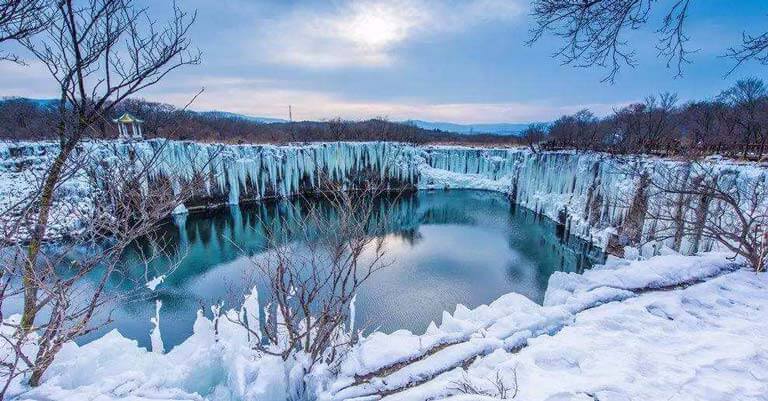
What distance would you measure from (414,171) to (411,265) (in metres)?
17.5

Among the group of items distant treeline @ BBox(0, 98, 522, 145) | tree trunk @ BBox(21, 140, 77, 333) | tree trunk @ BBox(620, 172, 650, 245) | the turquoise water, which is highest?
distant treeline @ BBox(0, 98, 522, 145)

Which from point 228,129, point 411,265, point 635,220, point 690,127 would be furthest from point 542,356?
point 228,129

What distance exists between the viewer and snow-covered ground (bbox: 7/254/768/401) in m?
2.60

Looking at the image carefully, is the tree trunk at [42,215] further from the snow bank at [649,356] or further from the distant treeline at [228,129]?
the distant treeline at [228,129]

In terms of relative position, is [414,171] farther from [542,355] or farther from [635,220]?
[542,355]

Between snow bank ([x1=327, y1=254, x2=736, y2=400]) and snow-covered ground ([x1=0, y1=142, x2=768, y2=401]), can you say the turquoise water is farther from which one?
snow bank ([x1=327, y1=254, x2=736, y2=400])

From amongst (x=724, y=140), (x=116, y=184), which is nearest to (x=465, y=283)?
(x=116, y=184)

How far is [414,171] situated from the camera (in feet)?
94.2

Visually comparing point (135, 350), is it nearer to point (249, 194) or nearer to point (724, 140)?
point (249, 194)

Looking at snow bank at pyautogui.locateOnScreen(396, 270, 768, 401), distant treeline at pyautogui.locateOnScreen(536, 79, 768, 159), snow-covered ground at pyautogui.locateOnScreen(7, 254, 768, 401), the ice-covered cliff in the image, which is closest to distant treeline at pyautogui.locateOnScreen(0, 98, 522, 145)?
the ice-covered cliff

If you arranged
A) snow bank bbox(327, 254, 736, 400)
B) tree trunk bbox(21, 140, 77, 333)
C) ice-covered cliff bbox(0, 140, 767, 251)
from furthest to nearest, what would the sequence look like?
ice-covered cliff bbox(0, 140, 767, 251), snow bank bbox(327, 254, 736, 400), tree trunk bbox(21, 140, 77, 333)

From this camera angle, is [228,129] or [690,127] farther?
[228,129]

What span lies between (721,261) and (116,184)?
7.63m

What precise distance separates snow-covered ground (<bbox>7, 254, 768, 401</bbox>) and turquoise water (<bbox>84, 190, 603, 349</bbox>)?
165 cm
